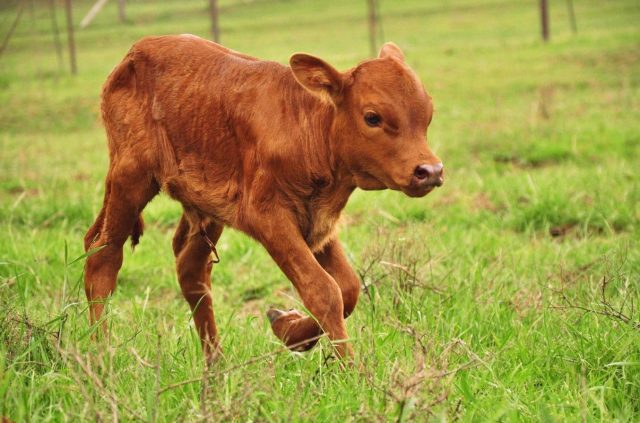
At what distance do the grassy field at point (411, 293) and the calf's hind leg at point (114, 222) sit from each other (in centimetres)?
15

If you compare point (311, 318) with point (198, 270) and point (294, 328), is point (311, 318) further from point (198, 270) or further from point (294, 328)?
point (198, 270)

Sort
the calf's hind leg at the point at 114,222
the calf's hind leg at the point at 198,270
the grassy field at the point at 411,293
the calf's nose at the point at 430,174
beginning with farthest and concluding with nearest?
the calf's hind leg at the point at 198,270, the calf's hind leg at the point at 114,222, the calf's nose at the point at 430,174, the grassy field at the point at 411,293

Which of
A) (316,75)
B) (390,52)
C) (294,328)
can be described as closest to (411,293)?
(294,328)

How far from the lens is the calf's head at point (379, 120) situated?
11.2 ft

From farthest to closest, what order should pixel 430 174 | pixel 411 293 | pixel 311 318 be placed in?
pixel 411 293
pixel 311 318
pixel 430 174

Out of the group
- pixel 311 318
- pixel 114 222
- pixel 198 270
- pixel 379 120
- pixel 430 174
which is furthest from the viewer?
pixel 198 270

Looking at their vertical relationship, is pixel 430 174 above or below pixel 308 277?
above

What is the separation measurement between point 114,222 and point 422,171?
1.66 meters

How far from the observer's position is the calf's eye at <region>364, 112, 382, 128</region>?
3.50m

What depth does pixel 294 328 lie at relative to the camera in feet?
12.5

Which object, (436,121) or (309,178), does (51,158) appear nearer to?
(436,121)

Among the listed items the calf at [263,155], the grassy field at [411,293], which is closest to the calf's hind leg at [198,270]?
the calf at [263,155]

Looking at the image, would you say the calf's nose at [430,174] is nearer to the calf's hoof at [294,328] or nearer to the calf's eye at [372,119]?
the calf's eye at [372,119]

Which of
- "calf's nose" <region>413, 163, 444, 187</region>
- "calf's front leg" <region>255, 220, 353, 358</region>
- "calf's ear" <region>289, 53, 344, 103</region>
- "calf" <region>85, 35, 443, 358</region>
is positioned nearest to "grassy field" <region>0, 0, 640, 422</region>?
"calf's front leg" <region>255, 220, 353, 358</region>
